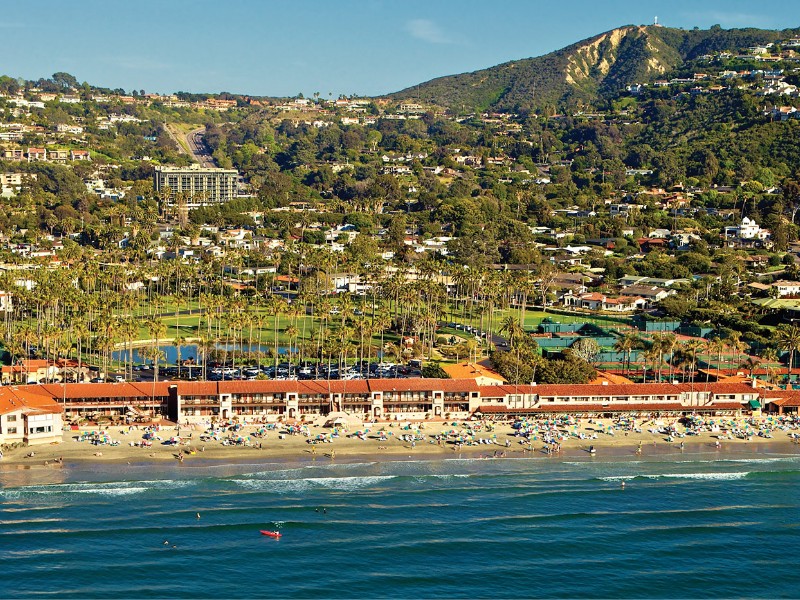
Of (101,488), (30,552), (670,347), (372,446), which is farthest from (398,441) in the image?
(670,347)

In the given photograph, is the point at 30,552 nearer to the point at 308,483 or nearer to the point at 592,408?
the point at 308,483

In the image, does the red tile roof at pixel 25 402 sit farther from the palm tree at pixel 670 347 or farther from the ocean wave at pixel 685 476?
the palm tree at pixel 670 347

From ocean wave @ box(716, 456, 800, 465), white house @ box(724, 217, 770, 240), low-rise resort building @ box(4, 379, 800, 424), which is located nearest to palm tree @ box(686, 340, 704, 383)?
low-rise resort building @ box(4, 379, 800, 424)

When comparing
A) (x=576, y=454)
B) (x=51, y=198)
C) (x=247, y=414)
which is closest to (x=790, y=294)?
(x=576, y=454)

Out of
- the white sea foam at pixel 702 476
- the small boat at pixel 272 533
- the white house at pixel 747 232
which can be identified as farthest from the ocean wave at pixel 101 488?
the white house at pixel 747 232

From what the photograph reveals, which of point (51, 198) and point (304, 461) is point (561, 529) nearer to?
point (304, 461)
